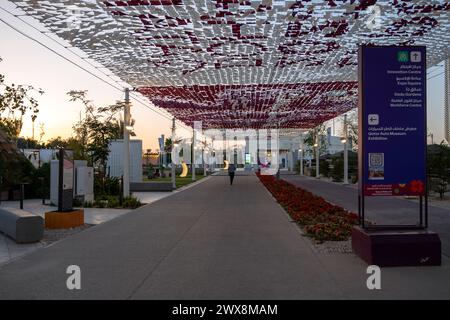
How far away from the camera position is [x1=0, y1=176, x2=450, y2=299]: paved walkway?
639cm

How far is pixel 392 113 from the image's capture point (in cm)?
880

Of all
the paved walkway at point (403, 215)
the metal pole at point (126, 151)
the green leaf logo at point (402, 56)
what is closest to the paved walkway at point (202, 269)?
the paved walkway at point (403, 215)

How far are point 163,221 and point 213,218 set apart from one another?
1561 millimetres

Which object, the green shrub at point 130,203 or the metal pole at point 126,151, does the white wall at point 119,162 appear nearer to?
the metal pole at point 126,151

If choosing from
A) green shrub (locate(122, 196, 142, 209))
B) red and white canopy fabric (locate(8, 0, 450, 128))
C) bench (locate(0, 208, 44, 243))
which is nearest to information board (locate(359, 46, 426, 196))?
red and white canopy fabric (locate(8, 0, 450, 128))

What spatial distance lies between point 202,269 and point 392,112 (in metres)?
4.28

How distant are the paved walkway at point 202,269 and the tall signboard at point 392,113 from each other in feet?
5.61

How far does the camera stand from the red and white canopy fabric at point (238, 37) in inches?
476

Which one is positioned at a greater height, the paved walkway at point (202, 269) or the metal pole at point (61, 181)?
the metal pole at point (61, 181)

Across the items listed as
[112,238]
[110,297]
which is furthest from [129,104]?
[110,297]

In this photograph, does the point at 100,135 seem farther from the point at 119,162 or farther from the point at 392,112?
the point at 392,112

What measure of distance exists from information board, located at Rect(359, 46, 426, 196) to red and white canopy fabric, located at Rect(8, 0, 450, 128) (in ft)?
11.0

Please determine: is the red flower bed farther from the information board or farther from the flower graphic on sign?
the information board

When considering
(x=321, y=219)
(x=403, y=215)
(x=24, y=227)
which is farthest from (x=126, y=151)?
(x=403, y=215)
